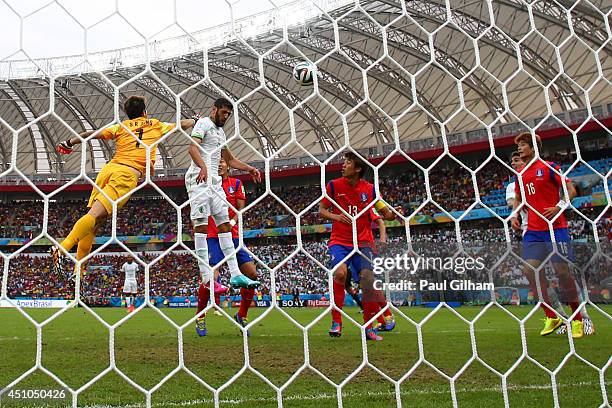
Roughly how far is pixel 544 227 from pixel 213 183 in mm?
2557

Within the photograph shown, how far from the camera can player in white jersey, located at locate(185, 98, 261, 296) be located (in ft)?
9.96

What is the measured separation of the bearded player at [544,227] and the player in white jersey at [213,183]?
163 cm

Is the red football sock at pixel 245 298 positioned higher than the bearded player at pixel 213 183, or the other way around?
the bearded player at pixel 213 183

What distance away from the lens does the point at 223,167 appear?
4059 mm

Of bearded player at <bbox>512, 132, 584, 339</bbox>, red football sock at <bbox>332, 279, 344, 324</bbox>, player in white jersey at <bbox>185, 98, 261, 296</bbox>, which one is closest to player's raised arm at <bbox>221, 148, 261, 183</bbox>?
player in white jersey at <bbox>185, 98, 261, 296</bbox>

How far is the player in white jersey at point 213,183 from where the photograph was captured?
3.04m

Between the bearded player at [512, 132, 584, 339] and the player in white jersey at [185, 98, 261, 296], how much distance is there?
1629 millimetres

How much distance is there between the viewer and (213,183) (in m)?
3.02

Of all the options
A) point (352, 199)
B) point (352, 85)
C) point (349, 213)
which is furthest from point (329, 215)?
point (352, 85)

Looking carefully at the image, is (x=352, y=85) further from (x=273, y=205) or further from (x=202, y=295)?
(x=202, y=295)

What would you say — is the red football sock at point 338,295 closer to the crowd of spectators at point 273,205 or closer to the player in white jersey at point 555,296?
the player in white jersey at point 555,296

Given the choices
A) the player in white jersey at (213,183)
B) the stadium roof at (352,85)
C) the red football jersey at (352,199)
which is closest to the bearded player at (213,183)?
the player in white jersey at (213,183)

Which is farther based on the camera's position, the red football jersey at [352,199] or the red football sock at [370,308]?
the red football jersey at [352,199]

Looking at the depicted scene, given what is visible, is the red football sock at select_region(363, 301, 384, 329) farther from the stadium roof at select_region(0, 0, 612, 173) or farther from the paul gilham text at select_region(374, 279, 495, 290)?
the stadium roof at select_region(0, 0, 612, 173)
